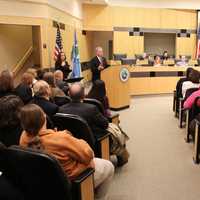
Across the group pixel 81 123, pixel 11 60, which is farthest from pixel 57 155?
pixel 11 60

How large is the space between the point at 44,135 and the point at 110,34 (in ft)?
35.4

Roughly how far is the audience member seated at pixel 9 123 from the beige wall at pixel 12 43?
5.50 m

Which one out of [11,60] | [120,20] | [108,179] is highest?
[120,20]

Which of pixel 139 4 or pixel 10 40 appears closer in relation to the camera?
pixel 10 40

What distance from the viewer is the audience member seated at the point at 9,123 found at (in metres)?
2.18

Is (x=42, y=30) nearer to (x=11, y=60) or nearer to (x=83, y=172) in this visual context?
(x=11, y=60)

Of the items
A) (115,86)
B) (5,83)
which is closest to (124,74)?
(115,86)

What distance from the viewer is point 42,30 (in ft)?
22.3

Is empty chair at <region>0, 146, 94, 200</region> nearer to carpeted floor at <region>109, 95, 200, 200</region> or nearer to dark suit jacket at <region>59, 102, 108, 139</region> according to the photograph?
dark suit jacket at <region>59, 102, 108, 139</region>

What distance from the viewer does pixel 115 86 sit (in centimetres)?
669

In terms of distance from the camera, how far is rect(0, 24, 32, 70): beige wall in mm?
7453

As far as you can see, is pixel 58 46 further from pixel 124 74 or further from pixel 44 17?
pixel 124 74

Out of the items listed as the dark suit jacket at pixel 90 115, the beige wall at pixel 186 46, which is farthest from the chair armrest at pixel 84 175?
the beige wall at pixel 186 46

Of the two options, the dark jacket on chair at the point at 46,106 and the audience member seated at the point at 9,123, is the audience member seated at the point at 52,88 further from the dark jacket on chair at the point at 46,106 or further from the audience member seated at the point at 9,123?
the audience member seated at the point at 9,123
